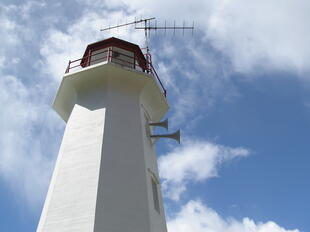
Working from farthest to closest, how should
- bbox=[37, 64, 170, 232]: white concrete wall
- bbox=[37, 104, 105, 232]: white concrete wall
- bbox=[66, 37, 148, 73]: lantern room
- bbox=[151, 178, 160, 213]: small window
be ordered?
bbox=[66, 37, 148, 73]: lantern room → bbox=[151, 178, 160, 213]: small window → bbox=[37, 64, 170, 232]: white concrete wall → bbox=[37, 104, 105, 232]: white concrete wall

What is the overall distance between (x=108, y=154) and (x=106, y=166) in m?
0.46

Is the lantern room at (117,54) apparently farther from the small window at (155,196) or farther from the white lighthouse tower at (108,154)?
the small window at (155,196)

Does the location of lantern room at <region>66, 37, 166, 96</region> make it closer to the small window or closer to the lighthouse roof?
the lighthouse roof

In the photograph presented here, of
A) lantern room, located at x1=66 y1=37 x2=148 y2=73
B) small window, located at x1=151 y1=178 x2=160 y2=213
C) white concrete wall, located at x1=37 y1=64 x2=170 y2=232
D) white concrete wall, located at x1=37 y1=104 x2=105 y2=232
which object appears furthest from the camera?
lantern room, located at x1=66 y1=37 x2=148 y2=73

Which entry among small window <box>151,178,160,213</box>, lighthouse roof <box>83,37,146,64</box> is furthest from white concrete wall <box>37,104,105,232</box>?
lighthouse roof <box>83,37,146,64</box>

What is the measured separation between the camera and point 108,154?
1041 centimetres

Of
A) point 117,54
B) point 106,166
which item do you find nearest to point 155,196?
point 106,166

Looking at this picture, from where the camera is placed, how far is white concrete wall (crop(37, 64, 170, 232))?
906 centimetres

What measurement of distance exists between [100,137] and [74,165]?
1231 mm

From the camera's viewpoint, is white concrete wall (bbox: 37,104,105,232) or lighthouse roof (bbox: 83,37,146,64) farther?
lighthouse roof (bbox: 83,37,146,64)

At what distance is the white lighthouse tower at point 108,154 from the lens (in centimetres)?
912

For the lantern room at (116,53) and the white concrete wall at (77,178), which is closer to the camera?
the white concrete wall at (77,178)

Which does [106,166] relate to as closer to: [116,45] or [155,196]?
[155,196]

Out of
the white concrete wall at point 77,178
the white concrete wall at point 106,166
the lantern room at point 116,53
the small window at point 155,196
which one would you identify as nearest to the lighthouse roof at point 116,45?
the lantern room at point 116,53
